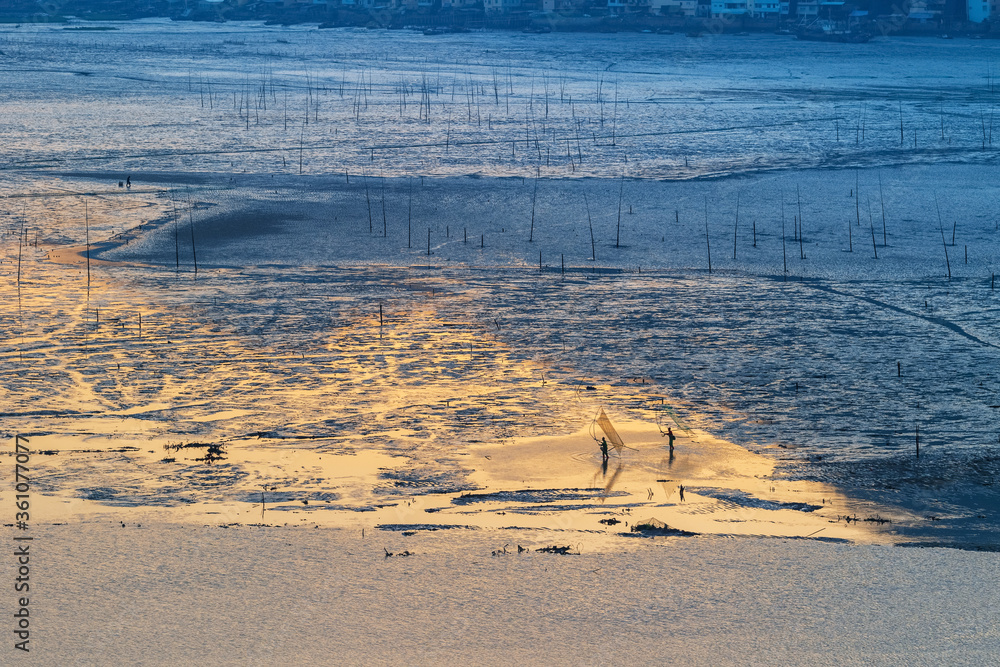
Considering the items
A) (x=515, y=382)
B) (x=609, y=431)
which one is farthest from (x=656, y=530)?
(x=515, y=382)

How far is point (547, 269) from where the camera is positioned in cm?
1067

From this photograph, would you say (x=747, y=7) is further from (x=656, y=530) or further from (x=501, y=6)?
(x=656, y=530)

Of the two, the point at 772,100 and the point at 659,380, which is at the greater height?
the point at 772,100

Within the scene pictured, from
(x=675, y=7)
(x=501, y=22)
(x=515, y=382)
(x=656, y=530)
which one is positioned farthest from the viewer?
(x=501, y=22)

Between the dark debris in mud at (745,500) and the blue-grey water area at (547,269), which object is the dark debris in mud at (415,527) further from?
the dark debris in mud at (745,500)

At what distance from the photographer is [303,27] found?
252 feet

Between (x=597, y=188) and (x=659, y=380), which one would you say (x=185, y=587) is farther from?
(x=597, y=188)

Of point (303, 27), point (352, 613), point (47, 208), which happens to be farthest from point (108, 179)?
point (303, 27)

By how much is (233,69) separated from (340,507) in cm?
3386

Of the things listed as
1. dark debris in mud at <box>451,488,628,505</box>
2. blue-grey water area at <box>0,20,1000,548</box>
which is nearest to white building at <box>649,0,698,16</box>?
blue-grey water area at <box>0,20,1000,548</box>

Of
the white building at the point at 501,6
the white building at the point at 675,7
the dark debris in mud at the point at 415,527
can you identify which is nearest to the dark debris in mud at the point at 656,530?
the dark debris in mud at the point at 415,527

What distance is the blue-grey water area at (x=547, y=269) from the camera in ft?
22.4

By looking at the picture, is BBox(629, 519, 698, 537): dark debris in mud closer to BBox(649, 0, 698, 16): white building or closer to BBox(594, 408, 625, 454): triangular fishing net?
BBox(594, 408, 625, 454): triangular fishing net

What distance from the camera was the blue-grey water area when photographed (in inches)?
269
